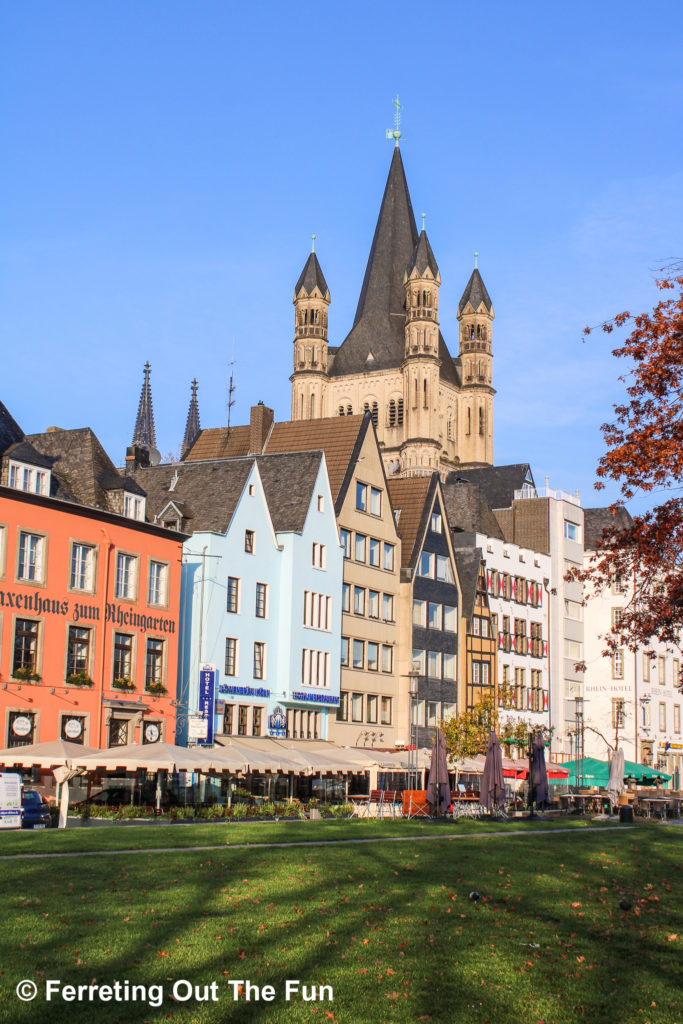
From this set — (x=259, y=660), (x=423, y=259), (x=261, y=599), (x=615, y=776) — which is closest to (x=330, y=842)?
(x=615, y=776)

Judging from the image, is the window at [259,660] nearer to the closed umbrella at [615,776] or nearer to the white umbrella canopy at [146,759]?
the closed umbrella at [615,776]

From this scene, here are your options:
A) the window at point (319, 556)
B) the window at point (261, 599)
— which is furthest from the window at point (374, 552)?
the window at point (261, 599)

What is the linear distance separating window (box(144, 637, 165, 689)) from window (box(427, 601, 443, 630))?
24301 mm

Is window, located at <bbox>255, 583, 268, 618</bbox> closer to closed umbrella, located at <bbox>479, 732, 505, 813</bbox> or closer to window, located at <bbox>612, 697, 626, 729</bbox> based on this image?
closed umbrella, located at <bbox>479, 732, 505, 813</bbox>

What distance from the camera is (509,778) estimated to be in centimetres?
6825

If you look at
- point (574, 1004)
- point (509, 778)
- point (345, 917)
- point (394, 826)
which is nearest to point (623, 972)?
point (574, 1004)

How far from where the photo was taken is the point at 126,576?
4962 centimetres

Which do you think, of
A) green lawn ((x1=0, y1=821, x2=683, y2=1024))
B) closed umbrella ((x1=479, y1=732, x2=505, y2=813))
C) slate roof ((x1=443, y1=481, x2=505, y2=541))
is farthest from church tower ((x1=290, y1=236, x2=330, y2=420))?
green lawn ((x1=0, y1=821, x2=683, y2=1024))

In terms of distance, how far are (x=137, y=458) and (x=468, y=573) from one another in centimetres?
2184

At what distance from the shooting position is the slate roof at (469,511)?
84.9 metres

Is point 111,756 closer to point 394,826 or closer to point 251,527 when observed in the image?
point 394,826

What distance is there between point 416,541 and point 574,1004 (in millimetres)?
59194

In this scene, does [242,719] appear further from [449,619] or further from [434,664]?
[449,619]

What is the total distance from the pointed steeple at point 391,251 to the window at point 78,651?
475 ft
